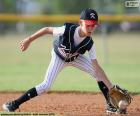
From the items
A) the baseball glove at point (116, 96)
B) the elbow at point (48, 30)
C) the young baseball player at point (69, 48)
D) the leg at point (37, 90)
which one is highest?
the elbow at point (48, 30)

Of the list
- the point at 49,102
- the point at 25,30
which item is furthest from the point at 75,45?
the point at 25,30

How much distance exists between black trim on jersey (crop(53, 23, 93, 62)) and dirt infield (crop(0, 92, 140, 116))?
79 cm

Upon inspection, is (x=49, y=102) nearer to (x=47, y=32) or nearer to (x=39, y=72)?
(x=47, y=32)

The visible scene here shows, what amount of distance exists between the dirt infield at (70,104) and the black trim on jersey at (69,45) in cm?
79

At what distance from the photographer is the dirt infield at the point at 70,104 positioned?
7.78m

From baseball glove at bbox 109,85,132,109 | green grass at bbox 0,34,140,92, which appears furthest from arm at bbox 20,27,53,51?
green grass at bbox 0,34,140,92

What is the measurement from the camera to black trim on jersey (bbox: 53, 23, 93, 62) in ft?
24.4

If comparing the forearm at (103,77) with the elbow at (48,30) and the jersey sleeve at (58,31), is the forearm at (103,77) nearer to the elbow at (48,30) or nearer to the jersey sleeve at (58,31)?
the jersey sleeve at (58,31)

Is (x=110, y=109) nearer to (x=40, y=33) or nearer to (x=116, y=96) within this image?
(x=116, y=96)

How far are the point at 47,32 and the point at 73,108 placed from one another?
1.43 metres

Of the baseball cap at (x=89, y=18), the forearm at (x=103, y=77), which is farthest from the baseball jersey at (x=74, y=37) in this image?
the forearm at (x=103, y=77)

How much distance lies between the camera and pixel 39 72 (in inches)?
538

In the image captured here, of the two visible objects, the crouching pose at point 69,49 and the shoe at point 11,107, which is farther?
the shoe at point 11,107

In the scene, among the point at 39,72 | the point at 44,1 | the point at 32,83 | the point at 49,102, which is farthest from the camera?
the point at 44,1
